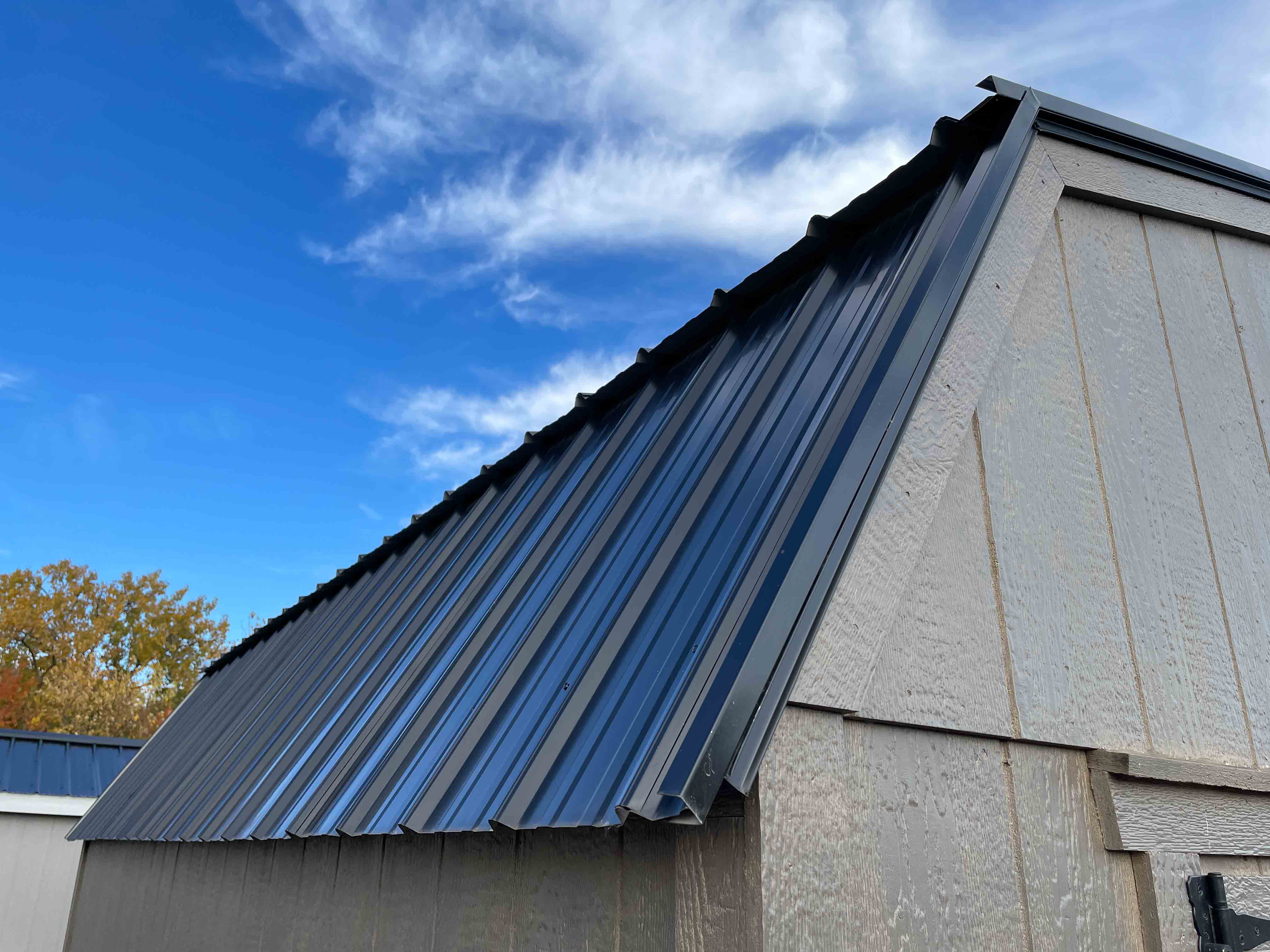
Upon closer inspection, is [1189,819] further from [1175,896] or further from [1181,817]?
[1175,896]

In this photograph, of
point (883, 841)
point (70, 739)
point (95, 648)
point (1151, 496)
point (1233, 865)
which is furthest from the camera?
point (95, 648)

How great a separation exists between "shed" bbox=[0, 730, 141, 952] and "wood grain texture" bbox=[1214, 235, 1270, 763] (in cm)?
1448

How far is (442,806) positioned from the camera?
2.21 m

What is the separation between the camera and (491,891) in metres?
2.25

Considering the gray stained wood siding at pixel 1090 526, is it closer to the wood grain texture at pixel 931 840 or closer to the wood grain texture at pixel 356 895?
the wood grain texture at pixel 931 840

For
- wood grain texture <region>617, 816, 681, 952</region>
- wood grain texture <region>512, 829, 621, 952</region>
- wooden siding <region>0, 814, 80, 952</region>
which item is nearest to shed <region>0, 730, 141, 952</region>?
wooden siding <region>0, 814, 80, 952</region>

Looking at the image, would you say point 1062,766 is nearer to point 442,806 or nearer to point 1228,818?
point 1228,818

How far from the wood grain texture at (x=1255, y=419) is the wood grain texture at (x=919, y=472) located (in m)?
1.04

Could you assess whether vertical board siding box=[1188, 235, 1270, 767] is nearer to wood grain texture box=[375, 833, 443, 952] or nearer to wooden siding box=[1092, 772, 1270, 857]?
wooden siding box=[1092, 772, 1270, 857]

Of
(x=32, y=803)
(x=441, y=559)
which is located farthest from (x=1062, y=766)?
(x=32, y=803)

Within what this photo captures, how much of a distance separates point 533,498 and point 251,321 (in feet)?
156

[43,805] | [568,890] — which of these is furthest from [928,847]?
[43,805]

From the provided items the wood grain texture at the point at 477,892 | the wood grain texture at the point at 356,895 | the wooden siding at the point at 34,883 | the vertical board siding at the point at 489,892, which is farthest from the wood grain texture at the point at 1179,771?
the wooden siding at the point at 34,883

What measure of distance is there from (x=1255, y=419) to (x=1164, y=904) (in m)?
1.73
